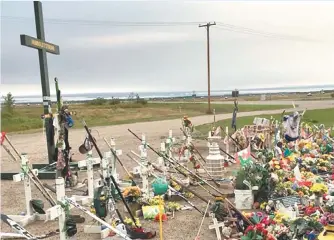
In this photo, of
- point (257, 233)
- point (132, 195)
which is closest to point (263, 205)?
point (257, 233)

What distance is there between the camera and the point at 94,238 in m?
7.08

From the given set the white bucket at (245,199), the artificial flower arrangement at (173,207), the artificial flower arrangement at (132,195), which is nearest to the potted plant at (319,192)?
the white bucket at (245,199)

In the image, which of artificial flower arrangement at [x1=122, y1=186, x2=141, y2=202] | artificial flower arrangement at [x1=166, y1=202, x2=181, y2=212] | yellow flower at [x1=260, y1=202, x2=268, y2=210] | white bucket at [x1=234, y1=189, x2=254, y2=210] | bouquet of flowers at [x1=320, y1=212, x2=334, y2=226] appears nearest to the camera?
bouquet of flowers at [x1=320, y1=212, x2=334, y2=226]

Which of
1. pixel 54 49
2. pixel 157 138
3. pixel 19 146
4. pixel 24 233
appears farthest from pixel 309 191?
pixel 19 146

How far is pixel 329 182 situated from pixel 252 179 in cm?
214

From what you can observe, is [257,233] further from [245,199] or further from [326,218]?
[245,199]

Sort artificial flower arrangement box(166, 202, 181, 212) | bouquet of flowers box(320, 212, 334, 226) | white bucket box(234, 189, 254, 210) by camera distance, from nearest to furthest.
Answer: bouquet of flowers box(320, 212, 334, 226) → white bucket box(234, 189, 254, 210) → artificial flower arrangement box(166, 202, 181, 212)

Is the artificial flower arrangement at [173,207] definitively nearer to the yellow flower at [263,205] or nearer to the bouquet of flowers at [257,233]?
the yellow flower at [263,205]

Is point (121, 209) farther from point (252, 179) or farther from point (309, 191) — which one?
point (309, 191)

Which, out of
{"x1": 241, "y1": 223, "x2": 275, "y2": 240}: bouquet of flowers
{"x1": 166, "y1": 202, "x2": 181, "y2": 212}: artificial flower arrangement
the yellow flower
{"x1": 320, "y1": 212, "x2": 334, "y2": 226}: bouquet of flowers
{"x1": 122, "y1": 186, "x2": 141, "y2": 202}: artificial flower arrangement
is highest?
{"x1": 320, "y1": 212, "x2": 334, "y2": 226}: bouquet of flowers

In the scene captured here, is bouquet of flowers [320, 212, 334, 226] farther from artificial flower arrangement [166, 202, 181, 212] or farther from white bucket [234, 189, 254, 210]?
artificial flower arrangement [166, 202, 181, 212]

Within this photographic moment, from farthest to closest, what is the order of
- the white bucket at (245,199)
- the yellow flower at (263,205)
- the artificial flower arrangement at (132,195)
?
the artificial flower arrangement at (132,195), the white bucket at (245,199), the yellow flower at (263,205)

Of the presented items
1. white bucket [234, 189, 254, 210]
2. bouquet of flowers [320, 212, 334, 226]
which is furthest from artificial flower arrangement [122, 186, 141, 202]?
bouquet of flowers [320, 212, 334, 226]

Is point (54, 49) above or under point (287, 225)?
above
